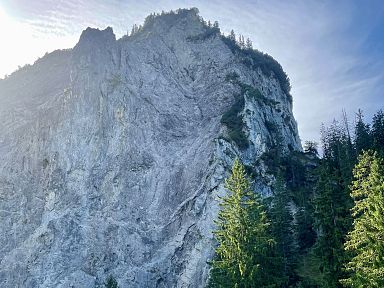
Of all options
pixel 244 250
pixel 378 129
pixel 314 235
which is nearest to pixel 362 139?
pixel 378 129

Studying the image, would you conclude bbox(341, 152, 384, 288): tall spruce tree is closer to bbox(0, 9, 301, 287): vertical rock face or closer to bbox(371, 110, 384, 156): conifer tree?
Answer: bbox(0, 9, 301, 287): vertical rock face

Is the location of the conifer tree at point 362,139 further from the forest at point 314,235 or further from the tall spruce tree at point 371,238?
the tall spruce tree at point 371,238

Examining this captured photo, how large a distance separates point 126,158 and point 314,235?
29985mm

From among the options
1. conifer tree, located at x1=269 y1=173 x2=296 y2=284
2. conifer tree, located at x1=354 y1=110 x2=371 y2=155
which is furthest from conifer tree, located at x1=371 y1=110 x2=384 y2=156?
conifer tree, located at x1=269 y1=173 x2=296 y2=284

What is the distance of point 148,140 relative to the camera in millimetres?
76688

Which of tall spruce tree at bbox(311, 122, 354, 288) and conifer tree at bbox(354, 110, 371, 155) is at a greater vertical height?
conifer tree at bbox(354, 110, 371, 155)

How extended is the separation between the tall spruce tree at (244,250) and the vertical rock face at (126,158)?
54.6 feet

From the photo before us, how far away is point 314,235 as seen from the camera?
58.9 metres

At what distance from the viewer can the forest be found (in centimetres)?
2883

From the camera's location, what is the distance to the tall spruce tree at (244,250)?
120 ft

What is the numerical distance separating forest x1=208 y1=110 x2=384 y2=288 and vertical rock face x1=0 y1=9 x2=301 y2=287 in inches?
405

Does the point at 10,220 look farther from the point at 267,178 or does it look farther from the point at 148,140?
the point at 267,178

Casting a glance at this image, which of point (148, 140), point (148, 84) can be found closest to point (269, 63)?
point (148, 84)

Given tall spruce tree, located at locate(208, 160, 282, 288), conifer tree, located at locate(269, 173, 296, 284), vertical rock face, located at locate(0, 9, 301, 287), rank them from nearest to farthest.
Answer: tall spruce tree, located at locate(208, 160, 282, 288) < conifer tree, located at locate(269, 173, 296, 284) < vertical rock face, located at locate(0, 9, 301, 287)
